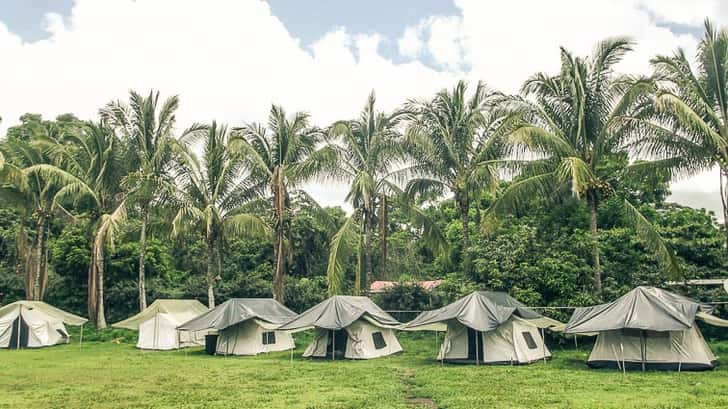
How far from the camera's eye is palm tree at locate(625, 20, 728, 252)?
16297 millimetres

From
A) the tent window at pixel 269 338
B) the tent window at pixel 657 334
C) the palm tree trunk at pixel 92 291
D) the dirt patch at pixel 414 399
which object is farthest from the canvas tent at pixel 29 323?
the tent window at pixel 657 334

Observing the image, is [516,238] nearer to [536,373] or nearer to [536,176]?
[536,176]

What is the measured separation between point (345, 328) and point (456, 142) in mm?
8258

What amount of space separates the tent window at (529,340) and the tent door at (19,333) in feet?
65.9

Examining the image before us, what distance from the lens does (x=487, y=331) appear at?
17625 mm

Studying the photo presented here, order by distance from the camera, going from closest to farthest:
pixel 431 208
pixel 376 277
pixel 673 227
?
pixel 673 227, pixel 376 277, pixel 431 208

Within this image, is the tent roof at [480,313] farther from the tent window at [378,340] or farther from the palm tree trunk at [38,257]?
the palm tree trunk at [38,257]

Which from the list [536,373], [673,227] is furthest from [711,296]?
[536,373]

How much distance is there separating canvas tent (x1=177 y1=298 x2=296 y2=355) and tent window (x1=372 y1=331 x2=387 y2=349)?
2.93 meters

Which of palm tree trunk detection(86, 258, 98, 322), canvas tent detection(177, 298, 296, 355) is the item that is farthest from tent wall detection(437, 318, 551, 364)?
palm tree trunk detection(86, 258, 98, 322)

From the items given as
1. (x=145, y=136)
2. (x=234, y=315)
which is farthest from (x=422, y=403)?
(x=145, y=136)

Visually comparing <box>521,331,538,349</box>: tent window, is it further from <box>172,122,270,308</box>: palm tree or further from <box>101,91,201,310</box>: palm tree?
<box>101,91,201,310</box>: palm tree

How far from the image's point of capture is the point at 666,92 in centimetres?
1642

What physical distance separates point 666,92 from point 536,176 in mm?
5005
